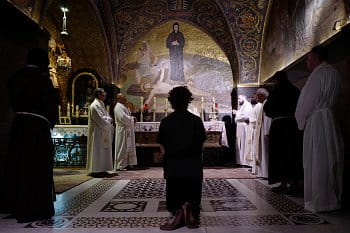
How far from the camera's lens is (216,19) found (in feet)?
38.8

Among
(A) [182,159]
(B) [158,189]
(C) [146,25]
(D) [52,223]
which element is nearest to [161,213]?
(A) [182,159]

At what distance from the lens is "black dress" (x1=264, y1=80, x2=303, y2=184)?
5398mm

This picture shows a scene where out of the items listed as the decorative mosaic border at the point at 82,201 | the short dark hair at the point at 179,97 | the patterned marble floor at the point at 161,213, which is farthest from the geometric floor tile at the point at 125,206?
the short dark hair at the point at 179,97

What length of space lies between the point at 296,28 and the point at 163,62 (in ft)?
18.4

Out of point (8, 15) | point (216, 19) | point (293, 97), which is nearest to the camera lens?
point (8, 15)

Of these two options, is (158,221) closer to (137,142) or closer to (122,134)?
(122,134)

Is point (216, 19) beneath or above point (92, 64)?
above

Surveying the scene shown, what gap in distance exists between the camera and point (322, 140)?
425 centimetres

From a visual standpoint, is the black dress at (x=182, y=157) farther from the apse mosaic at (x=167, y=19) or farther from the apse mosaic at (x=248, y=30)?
the apse mosaic at (x=167, y=19)

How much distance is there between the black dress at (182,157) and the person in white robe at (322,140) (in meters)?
1.60

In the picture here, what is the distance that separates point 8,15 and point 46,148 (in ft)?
7.40

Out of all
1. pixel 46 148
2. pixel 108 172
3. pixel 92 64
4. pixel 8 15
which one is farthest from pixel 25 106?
pixel 92 64

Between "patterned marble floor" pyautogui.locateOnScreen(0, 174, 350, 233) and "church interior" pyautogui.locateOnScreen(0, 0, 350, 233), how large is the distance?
0.09 metres

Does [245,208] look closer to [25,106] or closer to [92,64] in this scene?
[25,106]
